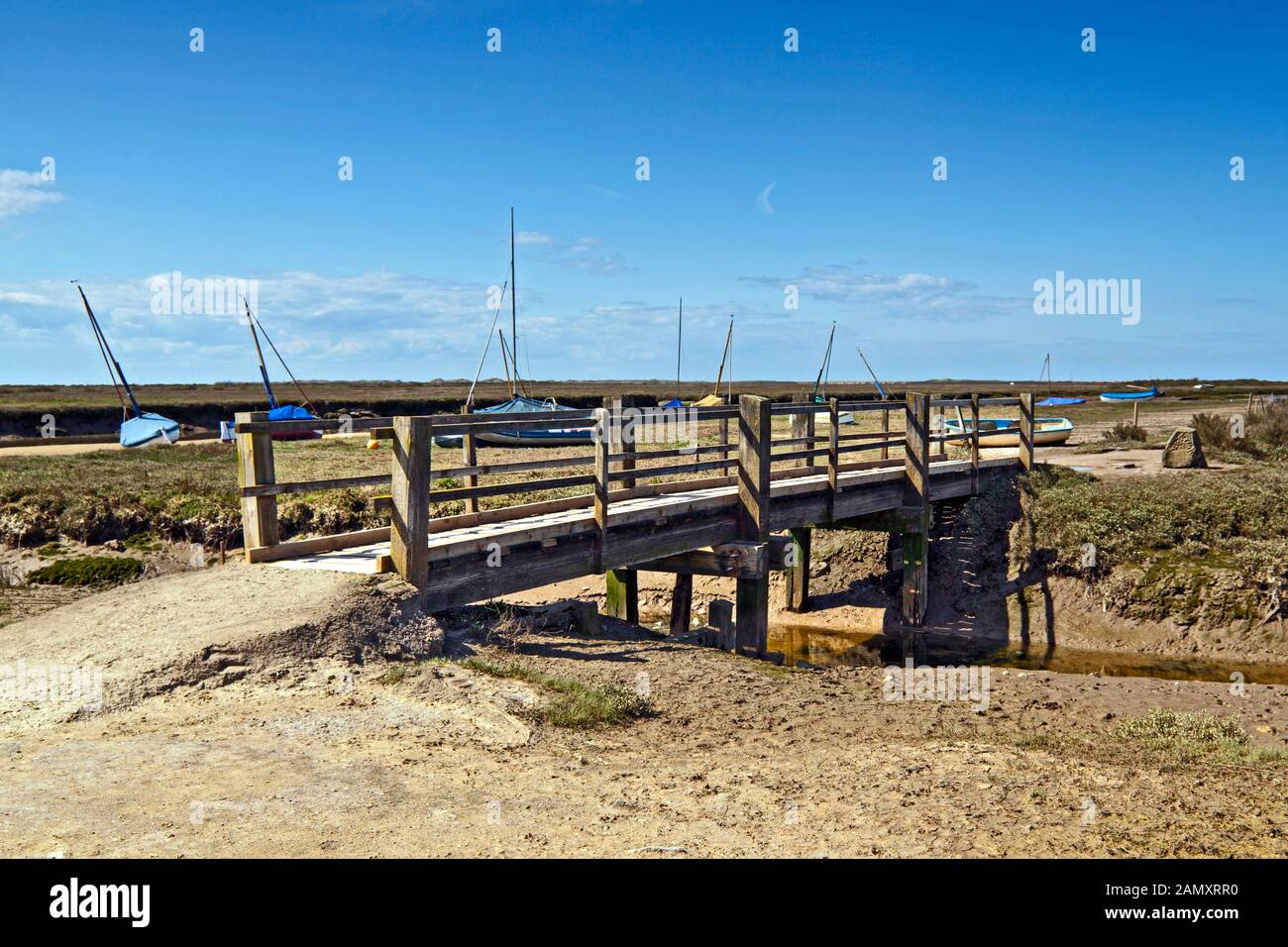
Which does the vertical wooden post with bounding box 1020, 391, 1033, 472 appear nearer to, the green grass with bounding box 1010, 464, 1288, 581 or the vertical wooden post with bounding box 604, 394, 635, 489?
the green grass with bounding box 1010, 464, 1288, 581

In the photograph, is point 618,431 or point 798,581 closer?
point 618,431

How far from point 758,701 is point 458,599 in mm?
3199

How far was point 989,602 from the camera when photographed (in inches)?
772

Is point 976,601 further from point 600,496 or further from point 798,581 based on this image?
point 600,496

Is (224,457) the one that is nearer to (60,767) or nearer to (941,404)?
(941,404)

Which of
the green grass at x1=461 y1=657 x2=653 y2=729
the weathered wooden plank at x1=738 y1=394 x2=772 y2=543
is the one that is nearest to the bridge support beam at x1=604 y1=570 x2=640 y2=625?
the weathered wooden plank at x1=738 y1=394 x2=772 y2=543

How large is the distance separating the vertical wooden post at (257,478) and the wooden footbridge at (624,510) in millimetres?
14

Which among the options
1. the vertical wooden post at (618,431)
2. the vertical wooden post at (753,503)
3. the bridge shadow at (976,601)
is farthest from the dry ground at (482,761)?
the bridge shadow at (976,601)

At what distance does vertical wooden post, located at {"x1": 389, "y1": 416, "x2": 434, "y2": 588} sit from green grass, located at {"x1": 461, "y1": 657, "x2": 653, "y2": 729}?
1127 millimetres

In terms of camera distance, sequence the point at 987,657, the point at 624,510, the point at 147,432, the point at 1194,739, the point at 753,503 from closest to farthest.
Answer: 1. the point at 1194,739
2. the point at 624,510
3. the point at 753,503
4. the point at 987,657
5. the point at 147,432

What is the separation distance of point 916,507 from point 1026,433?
493 cm

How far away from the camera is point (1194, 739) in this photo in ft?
28.6

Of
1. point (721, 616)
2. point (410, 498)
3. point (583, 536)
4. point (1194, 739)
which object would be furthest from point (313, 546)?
point (1194, 739)

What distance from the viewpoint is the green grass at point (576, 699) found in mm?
8117
